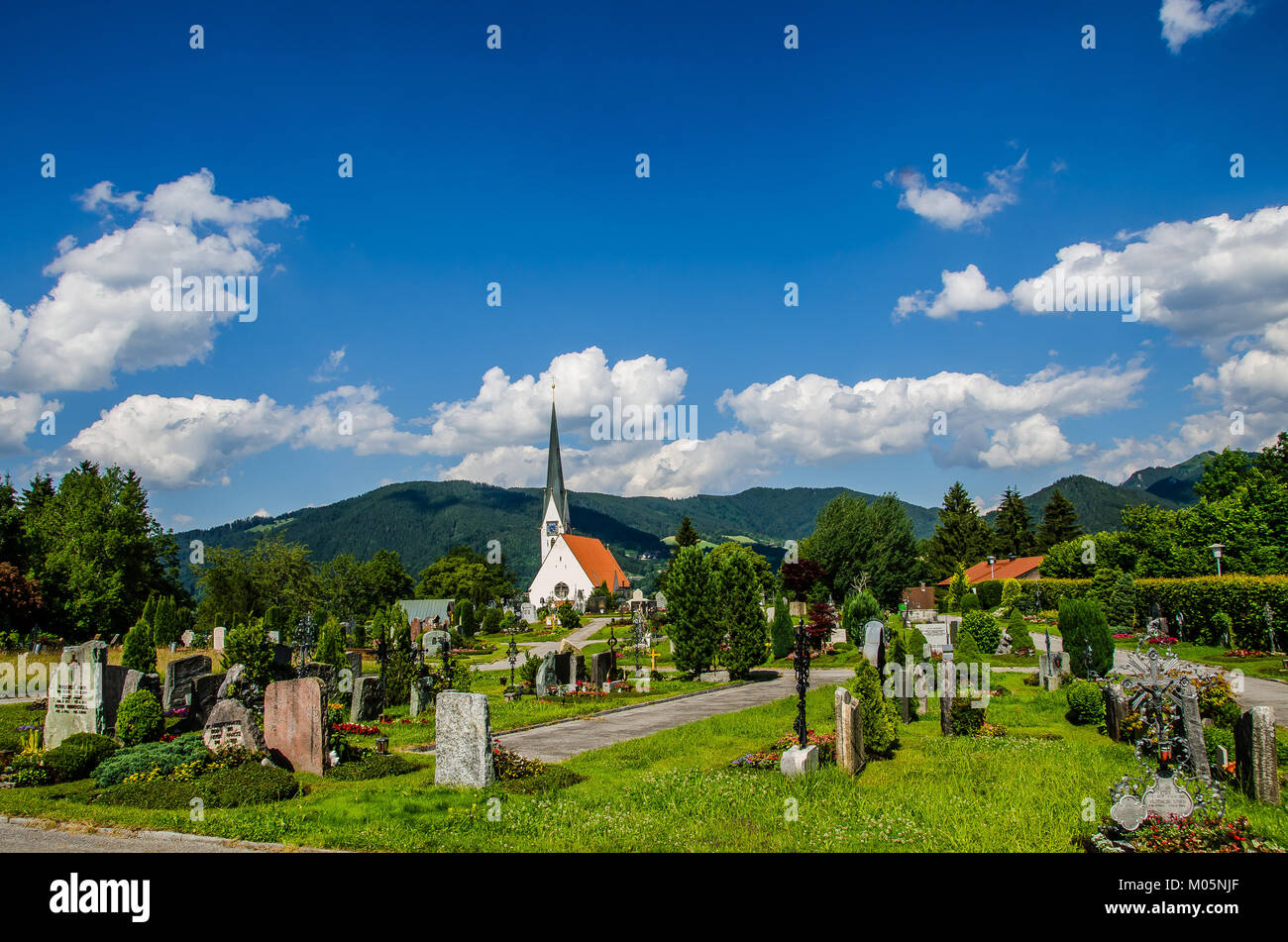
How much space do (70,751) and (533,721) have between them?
9.60m

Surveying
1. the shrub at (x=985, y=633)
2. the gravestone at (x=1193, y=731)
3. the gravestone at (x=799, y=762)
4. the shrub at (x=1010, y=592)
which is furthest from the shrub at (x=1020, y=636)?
the gravestone at (x=799, y=762)

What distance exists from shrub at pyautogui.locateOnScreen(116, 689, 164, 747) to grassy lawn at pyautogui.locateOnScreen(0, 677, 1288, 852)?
2.17m

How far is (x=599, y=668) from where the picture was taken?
86.2 feet

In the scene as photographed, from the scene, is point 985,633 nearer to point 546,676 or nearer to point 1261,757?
point 546,676

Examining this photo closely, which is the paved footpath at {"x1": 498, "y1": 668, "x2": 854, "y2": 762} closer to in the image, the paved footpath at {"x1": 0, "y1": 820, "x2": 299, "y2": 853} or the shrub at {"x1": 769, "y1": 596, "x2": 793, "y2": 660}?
the paved footpath at {"x1": 0, "y1": 820, "x2": 299, "y2": 853}

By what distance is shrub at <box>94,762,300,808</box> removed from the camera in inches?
420

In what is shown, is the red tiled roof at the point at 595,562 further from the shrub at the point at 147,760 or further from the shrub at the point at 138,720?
the shrub at the point at 147,760

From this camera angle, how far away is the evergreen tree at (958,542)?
258 ft

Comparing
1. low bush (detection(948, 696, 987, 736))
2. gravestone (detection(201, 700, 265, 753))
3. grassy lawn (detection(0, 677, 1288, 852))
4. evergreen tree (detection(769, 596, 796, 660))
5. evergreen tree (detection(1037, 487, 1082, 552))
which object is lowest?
evergreen tree (detection(769, 596, 796, 660))

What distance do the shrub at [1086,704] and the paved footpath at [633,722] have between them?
27.2 feet

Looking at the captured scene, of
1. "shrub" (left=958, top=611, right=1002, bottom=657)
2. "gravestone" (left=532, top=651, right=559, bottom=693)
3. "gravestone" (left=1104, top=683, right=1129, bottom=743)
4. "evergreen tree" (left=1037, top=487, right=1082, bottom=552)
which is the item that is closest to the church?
"evergreen tree" (left=1037, top=487, right=1082, bottom=552)
